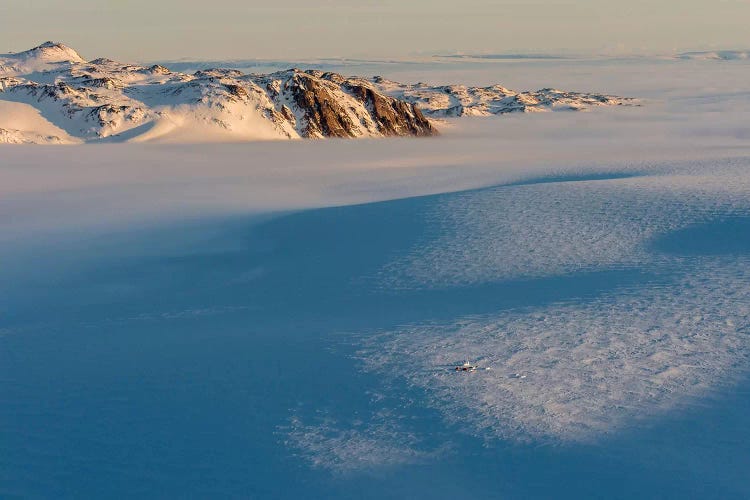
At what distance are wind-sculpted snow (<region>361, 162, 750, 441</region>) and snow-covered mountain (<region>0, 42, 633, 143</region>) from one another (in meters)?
66.9

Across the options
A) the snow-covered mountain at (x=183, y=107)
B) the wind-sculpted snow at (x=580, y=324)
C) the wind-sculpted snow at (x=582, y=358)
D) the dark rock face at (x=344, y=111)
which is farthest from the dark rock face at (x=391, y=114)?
the wind-sculpted snow at (x=582, y=358)

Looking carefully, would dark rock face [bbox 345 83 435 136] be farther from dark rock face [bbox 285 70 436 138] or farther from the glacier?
the glacier

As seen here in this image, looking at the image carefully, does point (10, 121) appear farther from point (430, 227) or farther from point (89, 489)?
point (89, 489)

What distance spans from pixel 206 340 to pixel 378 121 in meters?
86.6

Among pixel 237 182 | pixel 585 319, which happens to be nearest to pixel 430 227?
pixel 585 319

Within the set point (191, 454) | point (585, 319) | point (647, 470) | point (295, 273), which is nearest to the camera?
point (647, 470)

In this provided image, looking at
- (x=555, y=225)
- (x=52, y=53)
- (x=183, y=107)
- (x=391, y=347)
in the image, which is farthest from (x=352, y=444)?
(x=52, y=53)

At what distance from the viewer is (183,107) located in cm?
9562

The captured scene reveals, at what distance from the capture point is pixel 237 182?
53.7 meters

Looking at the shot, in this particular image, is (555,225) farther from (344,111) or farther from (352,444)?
(344,111)

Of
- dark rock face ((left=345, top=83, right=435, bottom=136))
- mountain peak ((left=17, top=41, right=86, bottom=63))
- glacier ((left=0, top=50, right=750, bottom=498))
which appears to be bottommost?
dark rock face ((left=345, top=83, right=435, bottom=136))

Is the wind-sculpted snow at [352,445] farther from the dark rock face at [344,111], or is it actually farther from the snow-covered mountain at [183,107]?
the dark rock face at [344,111]

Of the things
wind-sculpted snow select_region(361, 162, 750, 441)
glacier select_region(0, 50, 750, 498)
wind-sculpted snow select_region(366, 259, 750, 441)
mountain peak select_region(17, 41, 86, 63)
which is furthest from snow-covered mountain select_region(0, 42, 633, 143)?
wind-sculpted snow select_region(366, 259, 750, 441)

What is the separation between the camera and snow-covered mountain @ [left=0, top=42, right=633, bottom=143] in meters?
89.8
